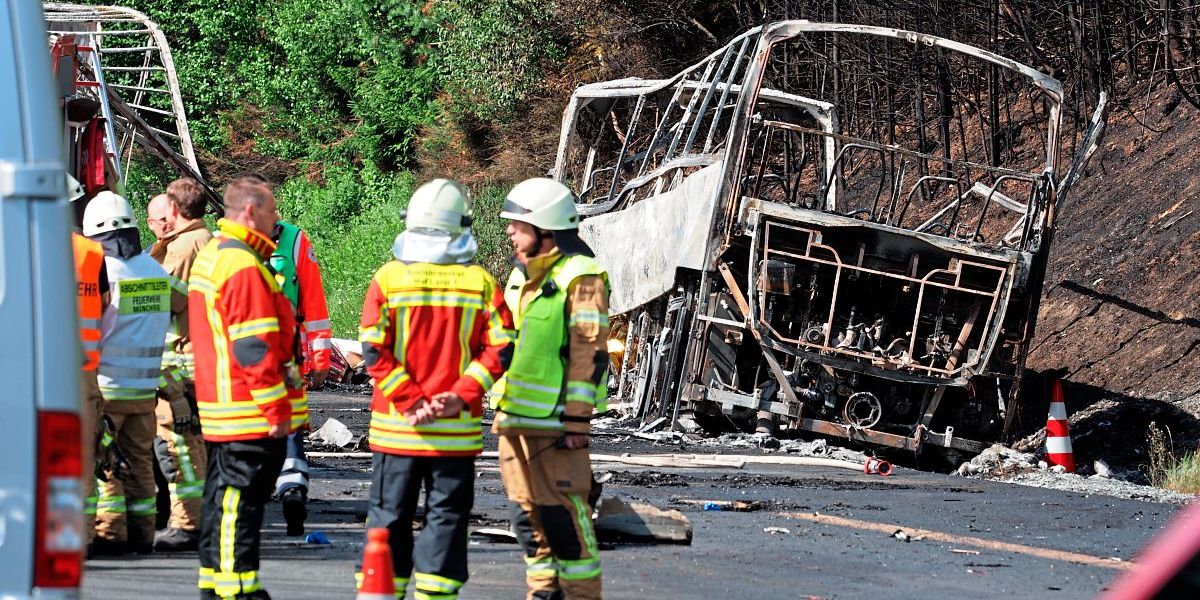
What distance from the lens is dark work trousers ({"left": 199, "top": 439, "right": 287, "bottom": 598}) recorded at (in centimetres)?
593

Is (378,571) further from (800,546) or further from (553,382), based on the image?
(800,546)

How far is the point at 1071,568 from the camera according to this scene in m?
8.28

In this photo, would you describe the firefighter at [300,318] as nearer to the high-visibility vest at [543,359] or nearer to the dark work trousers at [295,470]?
the dark work trousers at [295,470]

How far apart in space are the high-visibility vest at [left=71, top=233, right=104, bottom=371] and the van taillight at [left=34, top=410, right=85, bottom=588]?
3517mm

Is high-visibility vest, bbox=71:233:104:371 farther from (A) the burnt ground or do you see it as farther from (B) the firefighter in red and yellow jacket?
(A) the burnt ground

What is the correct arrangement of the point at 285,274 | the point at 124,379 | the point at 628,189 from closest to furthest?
1. the point at 124,379
2. the point at 285,274
3. the point at 628,189

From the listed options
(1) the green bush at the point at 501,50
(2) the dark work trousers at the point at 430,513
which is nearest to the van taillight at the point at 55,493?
(2) the dark work trousers at the point at 430,513

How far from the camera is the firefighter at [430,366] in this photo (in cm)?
578

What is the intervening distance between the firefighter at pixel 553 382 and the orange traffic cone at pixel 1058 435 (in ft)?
26.4

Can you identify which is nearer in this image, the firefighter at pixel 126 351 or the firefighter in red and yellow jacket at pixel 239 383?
the firefighter in red and yellow jacket at pixel 239 383

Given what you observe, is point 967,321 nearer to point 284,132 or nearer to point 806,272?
point 806,272

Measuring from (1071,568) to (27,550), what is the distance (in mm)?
6256

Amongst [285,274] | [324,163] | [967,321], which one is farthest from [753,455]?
[324,163]

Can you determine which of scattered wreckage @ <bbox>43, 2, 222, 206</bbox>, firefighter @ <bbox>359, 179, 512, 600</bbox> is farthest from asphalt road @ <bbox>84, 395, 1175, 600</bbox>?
scattered wreckage @ <bbox>43, 2, 222, 206</bbox>
